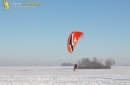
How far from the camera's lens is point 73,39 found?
1691cm

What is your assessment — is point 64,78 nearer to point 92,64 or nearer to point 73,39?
point 73,39

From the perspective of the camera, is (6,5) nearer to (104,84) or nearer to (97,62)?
(104,84)

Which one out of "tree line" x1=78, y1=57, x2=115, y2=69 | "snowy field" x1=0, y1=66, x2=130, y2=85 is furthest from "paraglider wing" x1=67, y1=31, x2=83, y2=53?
"tree line" x1=78, y1=57, x2=115, y2=69

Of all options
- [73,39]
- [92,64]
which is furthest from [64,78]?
[92,64]

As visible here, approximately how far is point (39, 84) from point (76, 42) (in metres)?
6.63

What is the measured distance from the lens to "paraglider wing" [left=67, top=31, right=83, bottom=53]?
54.0 feet

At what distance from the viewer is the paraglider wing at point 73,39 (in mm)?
16453

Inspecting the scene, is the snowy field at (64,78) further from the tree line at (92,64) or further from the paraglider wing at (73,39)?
the tree line at (92,64)

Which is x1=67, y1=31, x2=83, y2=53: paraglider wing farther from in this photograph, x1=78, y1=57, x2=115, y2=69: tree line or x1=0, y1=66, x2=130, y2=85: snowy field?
x1=78, y1=57, x2=115, y2=69: tree line

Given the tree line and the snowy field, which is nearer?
the snowy field

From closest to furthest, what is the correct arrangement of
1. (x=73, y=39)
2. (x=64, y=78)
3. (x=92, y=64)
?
(x=64, y=78), (x=73, y=39), (x=92, y=64)

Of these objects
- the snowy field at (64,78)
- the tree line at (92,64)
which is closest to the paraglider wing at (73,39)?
the snowy field at (64,78)

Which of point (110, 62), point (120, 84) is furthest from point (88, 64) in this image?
point (120, 84)

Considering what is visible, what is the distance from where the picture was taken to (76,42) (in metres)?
17.3
